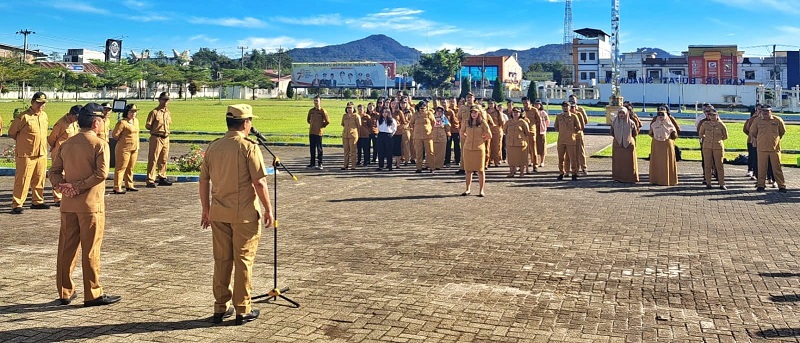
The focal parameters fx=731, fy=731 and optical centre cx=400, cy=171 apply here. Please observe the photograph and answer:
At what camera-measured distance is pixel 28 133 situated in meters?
11.8

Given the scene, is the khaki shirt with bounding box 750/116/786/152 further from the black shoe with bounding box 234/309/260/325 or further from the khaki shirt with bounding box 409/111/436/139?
the black shoe with bounding box 234/309/260/325

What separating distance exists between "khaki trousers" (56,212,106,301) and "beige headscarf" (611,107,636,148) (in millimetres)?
12469

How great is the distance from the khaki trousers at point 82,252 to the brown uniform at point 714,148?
1275 cm

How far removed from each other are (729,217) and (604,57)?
10392 cm

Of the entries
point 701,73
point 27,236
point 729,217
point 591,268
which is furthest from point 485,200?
point 701,73

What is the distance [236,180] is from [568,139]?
39.6ft

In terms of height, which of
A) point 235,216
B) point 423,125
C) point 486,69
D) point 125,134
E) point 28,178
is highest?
point 486,69

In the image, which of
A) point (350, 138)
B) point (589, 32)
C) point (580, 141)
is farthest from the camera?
point (589, 32)

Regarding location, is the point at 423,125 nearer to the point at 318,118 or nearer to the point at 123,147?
the point at 318,118

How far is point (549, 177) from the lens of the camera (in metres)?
17.6

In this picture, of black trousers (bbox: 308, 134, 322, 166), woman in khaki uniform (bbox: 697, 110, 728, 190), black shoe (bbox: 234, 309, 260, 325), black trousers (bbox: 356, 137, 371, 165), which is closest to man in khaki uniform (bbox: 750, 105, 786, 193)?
woman in khaki uniform (bbox: 697, 110, 728, 190)

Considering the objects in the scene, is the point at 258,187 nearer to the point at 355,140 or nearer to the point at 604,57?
the point at 355,140

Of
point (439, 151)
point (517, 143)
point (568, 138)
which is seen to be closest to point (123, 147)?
point (439, 151)

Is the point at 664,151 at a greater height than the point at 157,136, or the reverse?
the point at 157,136
